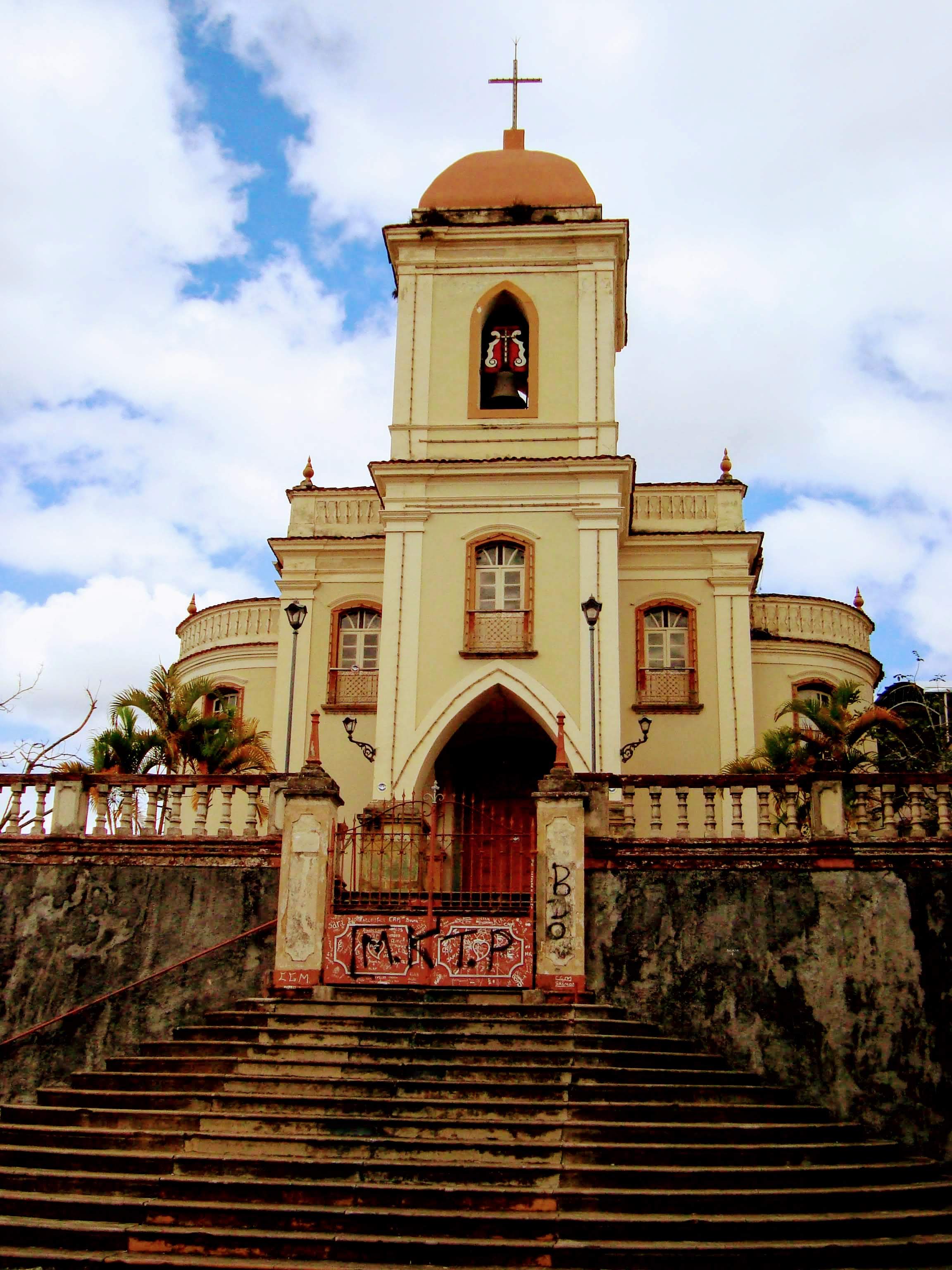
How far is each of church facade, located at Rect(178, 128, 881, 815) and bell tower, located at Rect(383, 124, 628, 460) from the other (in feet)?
0.12

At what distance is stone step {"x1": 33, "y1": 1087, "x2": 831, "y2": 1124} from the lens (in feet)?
36.1

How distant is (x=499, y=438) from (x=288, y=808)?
9718 millimetres

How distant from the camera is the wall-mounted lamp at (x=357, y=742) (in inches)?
856

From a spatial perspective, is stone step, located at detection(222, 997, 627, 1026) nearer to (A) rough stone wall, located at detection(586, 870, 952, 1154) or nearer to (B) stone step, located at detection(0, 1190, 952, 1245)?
(A) rough stone wall, located at detection(586, 870, 952, 1154)

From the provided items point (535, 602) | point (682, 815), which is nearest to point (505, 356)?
point (535, 602)

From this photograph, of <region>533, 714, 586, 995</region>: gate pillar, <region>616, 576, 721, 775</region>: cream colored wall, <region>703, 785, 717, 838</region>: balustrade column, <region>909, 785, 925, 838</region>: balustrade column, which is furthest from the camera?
<region>616, 576, 721, 775</region>: cream colored wall

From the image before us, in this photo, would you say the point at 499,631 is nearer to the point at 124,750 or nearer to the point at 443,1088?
the point at 124,750

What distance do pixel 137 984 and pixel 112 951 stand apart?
856 millimetres

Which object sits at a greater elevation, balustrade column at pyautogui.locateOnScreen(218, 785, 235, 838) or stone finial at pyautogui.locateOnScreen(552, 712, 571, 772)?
stone finial at pyautogui.locateOnScreen(552, 712, 571, 772)

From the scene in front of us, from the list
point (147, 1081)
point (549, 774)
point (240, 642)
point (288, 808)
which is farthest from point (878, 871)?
point (240, 642)

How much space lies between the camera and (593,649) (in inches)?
794

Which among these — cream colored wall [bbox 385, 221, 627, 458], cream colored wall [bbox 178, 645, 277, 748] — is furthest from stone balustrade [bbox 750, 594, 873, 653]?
cream colored wall [bbox 178, 645, 277, 748]

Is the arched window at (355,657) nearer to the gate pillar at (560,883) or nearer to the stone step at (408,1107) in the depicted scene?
the gate pillar at (560,883)

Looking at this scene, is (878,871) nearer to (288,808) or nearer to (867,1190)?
(867,1190)
